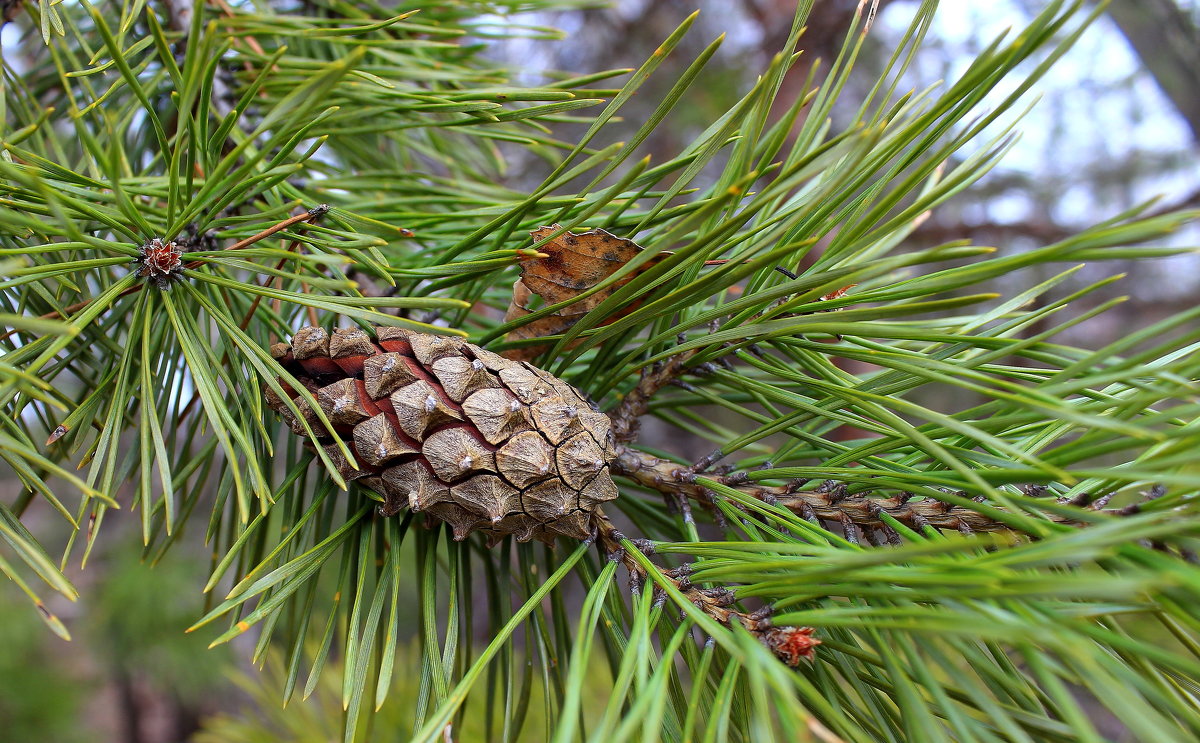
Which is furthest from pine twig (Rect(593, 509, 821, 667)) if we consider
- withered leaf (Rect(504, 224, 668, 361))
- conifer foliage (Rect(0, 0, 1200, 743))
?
withered leaf (Rect(504, 224, 668, 361))

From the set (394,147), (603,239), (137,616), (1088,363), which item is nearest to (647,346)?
(603,239)

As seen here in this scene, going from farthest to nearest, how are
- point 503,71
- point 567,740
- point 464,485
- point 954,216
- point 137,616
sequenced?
point 954,216, point 137,616, point 503,71, point 464,485, point 567,740

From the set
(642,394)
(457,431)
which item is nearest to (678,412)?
(642,394)

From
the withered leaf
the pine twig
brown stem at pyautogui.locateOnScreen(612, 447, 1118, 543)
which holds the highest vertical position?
the withered leaf

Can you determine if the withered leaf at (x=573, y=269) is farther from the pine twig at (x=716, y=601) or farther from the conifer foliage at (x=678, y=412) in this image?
the pine twig at (x=716, y=601)

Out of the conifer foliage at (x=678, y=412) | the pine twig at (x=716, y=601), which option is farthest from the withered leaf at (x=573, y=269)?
the pine twig at (x=716, y=601)

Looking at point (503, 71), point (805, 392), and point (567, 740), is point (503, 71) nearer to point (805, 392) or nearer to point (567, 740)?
point (805, 392)

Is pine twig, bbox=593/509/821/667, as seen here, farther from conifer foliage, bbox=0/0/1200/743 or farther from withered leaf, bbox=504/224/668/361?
withered leaf, bbox=504/224/668/361
